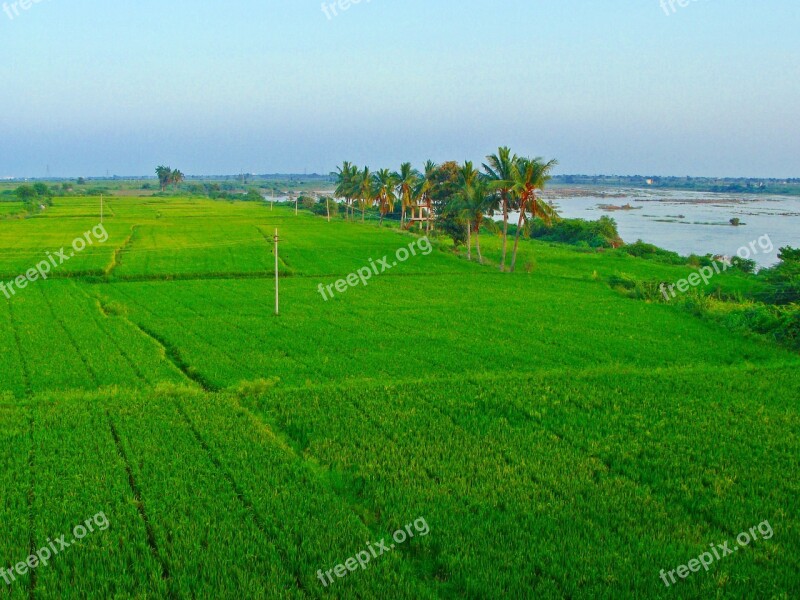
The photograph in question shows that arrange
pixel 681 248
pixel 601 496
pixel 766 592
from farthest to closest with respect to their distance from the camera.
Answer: pixel 681 248, pixel 601 496, pixel 766 592

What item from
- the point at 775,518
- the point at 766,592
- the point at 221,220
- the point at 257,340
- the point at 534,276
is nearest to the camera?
the point at 766,592

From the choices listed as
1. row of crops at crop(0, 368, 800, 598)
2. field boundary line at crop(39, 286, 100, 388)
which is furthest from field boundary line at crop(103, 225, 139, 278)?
row of crops at crop(0, 368, 800, 598)

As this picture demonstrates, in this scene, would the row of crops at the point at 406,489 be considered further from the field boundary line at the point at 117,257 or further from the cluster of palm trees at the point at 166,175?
the cluster of palm trees at the point at 166,175

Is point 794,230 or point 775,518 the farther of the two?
point 794,230

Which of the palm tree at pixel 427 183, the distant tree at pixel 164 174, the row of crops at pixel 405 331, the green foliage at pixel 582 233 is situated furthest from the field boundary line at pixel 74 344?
the distant tree at pixel 164 174

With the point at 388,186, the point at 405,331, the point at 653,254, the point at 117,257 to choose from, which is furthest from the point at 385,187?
the point at 405,331

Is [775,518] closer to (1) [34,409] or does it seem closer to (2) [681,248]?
(1) [34,409]

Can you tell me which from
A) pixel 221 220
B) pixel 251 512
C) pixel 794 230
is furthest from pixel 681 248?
pixel 251 512
